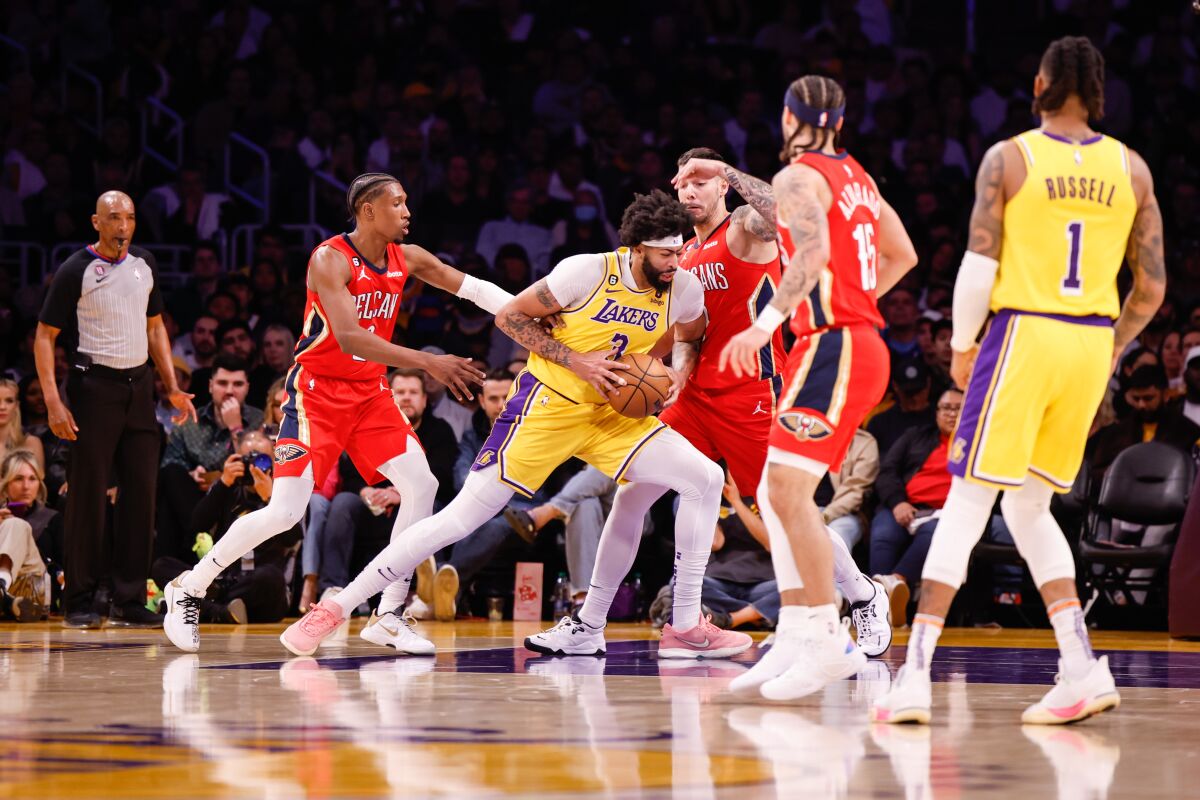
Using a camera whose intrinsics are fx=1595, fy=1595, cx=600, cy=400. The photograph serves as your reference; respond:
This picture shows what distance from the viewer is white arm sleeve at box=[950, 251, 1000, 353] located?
4707 millimetres

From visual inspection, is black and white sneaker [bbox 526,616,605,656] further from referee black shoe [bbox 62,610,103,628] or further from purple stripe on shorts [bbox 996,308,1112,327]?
referee black shoe [bbox 62,610,103,628]

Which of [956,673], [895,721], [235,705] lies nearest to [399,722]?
[235,705]

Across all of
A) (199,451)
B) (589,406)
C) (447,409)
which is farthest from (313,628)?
(447,409)

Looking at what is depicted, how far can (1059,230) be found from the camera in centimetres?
470

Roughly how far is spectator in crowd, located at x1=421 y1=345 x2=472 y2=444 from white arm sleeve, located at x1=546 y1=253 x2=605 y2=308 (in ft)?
16.2

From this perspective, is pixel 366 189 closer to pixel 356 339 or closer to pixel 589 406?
pixel 356 339

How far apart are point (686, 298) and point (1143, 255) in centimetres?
223

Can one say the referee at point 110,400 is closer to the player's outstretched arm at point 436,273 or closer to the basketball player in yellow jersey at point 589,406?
the player's outstretched arm at point 436,273

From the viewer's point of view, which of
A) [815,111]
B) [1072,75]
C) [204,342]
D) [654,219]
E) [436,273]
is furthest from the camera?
[204,342]

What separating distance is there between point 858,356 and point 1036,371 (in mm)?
703

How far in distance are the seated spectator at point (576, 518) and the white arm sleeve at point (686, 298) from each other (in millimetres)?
3484

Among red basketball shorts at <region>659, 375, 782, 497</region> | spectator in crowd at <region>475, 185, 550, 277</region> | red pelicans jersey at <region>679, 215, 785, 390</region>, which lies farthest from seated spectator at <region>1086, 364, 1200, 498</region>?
spectator in crowd at <region>475, 185, 550, 277</region>

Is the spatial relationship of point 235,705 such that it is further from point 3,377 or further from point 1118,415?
point 1118,415

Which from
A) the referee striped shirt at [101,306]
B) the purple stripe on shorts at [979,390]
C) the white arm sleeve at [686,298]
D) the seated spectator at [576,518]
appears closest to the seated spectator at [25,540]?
the referee striped shirt at [101,306]
